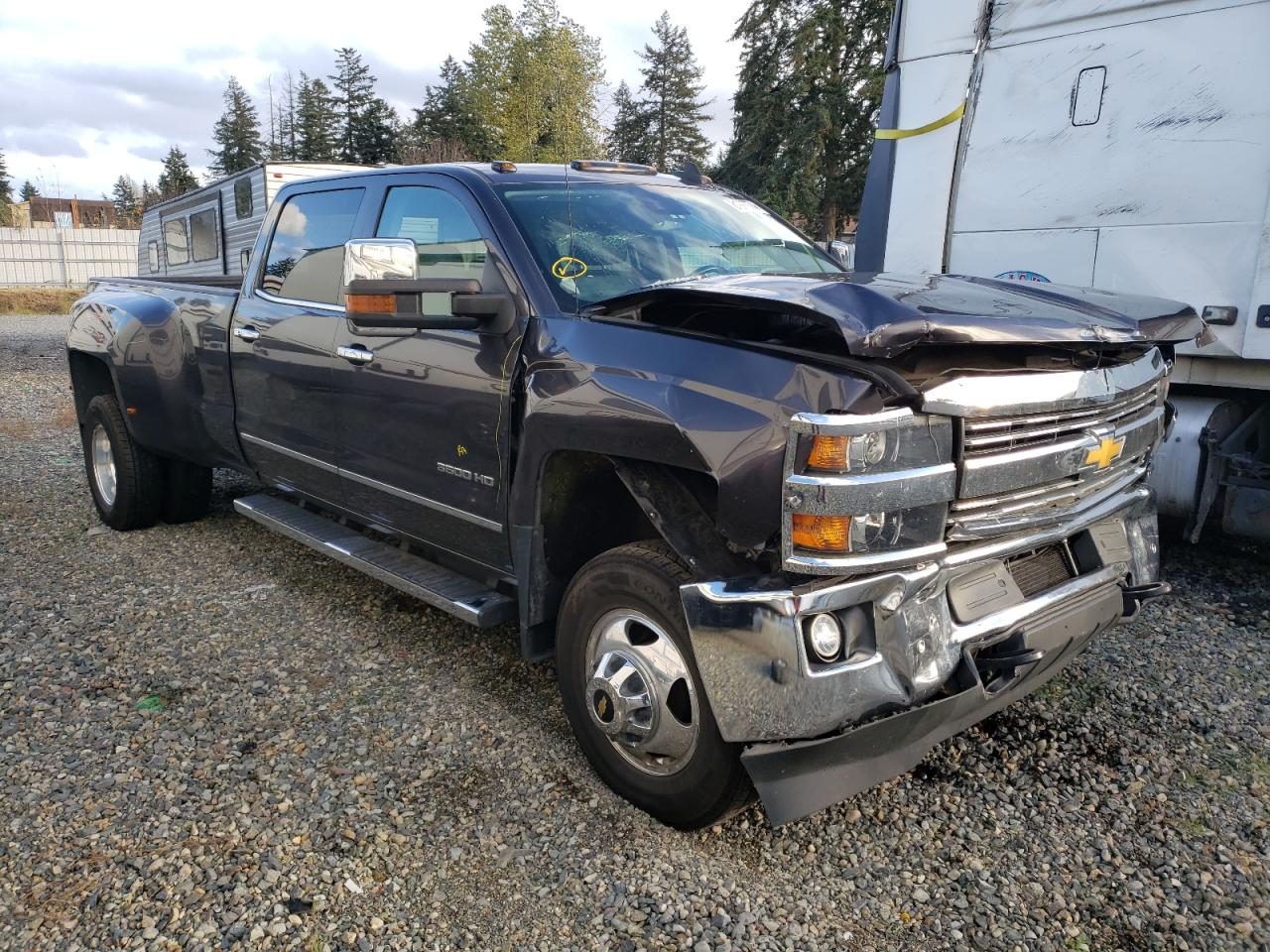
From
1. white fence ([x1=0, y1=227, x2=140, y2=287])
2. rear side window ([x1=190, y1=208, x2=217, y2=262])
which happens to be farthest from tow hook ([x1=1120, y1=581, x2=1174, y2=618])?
white fence ([x1=0, y1=227, x2=140, y2=287])

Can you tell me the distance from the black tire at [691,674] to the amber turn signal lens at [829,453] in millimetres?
Answer: 546

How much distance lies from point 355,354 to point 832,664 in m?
2.33

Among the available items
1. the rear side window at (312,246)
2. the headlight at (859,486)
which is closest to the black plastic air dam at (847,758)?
the headlight at (859,486)

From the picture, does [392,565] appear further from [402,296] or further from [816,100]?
[816,100]

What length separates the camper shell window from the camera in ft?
46.1

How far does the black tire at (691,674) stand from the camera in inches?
98.0

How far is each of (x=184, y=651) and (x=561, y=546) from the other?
77.3 inches

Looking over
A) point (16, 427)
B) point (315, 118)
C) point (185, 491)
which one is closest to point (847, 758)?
point (185, 491)

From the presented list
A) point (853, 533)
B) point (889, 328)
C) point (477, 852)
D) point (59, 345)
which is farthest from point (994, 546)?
point (59, 345)

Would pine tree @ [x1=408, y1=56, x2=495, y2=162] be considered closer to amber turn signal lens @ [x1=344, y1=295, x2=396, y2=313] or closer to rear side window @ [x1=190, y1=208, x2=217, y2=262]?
rear side window @ [x1=190, y1=208, x2=217, y2=262]

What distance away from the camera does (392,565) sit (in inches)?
145

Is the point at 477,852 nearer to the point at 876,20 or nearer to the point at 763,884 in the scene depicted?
the point at 763,884

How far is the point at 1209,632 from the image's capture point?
406 cm

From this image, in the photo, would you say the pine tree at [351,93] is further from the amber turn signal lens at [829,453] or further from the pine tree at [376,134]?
the amber turn signal lens at [829,453]
